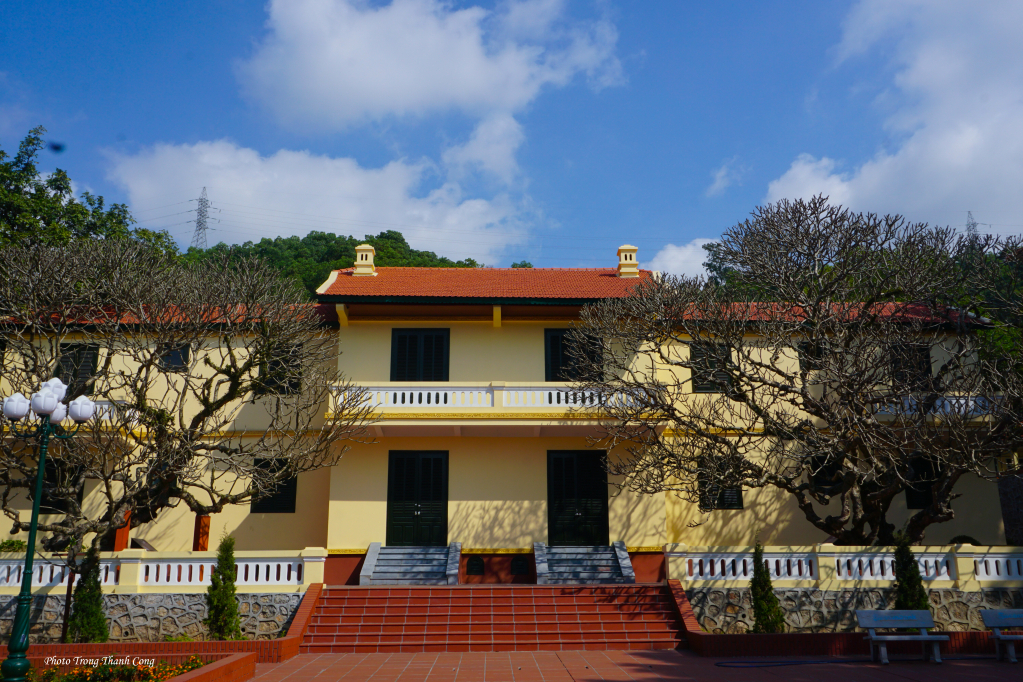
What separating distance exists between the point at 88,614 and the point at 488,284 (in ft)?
41.2

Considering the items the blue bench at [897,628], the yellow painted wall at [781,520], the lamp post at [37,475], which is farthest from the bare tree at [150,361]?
the blue bench at [897,628]

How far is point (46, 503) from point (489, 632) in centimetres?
1347

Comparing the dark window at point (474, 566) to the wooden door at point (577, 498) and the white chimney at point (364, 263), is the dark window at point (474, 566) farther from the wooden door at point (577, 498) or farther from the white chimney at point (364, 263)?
the white chimney at point (364, 263)

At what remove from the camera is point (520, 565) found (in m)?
17.9

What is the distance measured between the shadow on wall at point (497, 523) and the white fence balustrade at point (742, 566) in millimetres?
4381

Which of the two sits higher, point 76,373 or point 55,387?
point 76,373

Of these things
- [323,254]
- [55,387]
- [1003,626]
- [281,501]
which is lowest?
[1003,626]

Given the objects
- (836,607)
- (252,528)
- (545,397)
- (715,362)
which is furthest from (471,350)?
(836,607)

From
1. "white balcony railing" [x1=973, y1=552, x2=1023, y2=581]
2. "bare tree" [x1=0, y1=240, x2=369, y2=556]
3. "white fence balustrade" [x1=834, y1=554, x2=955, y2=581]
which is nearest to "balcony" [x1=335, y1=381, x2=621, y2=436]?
"bare tree" [x1=0, y1=240, x2=369, y2=556]

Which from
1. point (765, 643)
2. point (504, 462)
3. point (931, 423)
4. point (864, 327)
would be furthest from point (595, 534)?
point (931, 423)

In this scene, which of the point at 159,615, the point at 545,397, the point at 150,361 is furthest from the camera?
the point at 545,397

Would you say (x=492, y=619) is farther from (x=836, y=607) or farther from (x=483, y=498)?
(x=836, y=607)

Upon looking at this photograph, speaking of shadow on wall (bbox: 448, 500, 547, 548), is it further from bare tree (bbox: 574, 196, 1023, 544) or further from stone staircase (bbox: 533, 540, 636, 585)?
bare tree (bbox: 574, 196, 1023, 544)

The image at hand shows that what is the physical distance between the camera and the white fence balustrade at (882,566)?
1456cm
